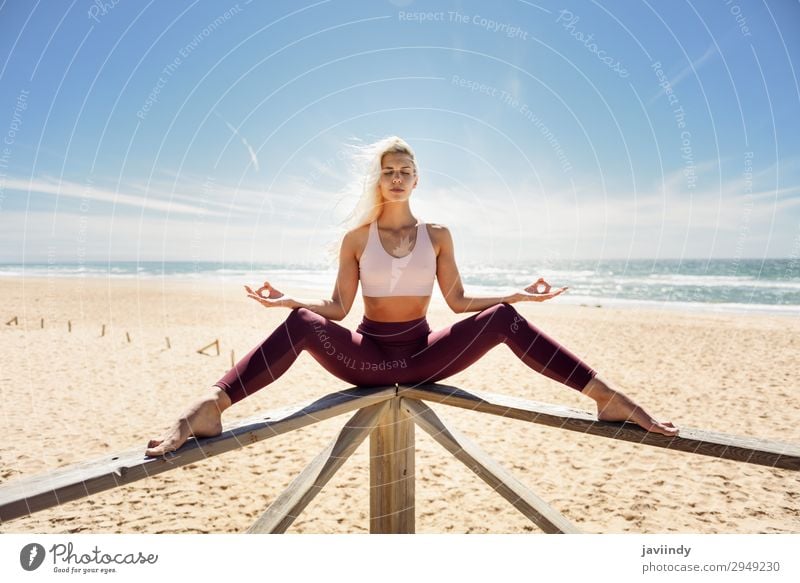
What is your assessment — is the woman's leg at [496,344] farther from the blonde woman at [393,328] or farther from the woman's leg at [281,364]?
the woman's leg at [281,364]

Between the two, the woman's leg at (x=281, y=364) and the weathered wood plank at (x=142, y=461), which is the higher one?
the woman's leg at (x=281, y=364)

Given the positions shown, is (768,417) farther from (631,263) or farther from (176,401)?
(631,263)

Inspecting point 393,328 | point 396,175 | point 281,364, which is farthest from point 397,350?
point 396,175

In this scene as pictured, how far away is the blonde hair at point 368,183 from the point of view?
2.87 m

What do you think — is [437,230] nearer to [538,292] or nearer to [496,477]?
[538,292]

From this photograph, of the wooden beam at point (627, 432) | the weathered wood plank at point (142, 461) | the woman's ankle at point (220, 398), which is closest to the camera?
the weathered wood plank at point (142, 461)

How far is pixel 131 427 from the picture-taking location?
6.29m

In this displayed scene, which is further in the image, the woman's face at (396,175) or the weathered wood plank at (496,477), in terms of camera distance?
the woman's face at (396,175)

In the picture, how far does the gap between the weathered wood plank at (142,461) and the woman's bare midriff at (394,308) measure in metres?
0.40

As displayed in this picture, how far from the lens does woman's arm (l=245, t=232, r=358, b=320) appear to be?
8.14 feet

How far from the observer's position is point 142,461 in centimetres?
185

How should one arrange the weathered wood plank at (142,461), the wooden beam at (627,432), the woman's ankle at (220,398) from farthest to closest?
the woman's ankle at (220,398) → the wooden beam at (627,432) → the weathered wood plank at (142,461)

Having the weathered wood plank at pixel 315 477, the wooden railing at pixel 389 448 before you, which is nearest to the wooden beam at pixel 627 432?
the wooden railing at pixel 389 448
